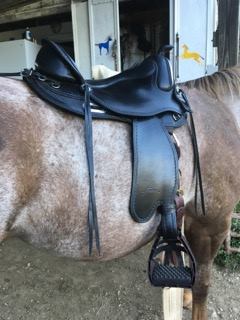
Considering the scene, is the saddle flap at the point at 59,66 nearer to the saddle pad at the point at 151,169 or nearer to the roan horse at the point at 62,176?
the roan horse at the point at 62,176

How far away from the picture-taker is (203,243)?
1.59m

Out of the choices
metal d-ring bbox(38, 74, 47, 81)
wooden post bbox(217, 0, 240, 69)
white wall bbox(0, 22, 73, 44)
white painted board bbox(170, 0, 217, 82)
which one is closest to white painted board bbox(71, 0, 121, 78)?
white painted board bbox(170, 0, 217, 82)

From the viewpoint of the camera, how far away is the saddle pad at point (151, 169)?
112 centimetres

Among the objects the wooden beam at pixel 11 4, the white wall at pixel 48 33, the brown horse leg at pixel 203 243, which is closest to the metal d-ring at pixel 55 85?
the brown horse leg at pixel 203 243

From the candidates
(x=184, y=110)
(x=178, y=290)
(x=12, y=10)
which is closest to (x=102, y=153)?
(x=184, y=110)

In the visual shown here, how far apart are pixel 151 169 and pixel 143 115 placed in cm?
20

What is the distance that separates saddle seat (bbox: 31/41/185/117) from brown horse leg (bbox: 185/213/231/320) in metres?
0.60

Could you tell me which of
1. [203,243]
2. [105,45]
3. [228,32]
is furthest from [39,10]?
[203,243]

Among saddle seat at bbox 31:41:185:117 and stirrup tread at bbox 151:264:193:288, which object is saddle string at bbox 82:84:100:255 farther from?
stirrup tread at bbox 151:264:193:288

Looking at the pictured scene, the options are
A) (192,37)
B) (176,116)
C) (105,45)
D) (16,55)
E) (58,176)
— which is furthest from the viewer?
(16,55)

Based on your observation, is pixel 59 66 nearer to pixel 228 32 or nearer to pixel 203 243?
pixel 203 243

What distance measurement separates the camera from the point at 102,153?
3.55 feet

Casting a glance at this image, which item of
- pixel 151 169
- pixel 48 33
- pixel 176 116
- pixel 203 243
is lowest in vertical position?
pixel 203 243

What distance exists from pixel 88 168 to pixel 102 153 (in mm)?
79
